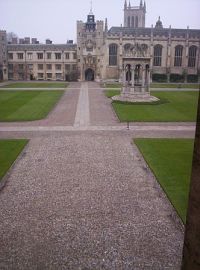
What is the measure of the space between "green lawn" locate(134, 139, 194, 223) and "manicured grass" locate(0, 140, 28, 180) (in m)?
6.92

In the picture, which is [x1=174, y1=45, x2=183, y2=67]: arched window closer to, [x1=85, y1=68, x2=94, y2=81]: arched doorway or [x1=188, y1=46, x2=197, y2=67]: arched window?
[x1=188, y1=46, x2=197, y2=67]: arched window

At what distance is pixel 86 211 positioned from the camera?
35.5 ft

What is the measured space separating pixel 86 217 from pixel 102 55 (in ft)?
216

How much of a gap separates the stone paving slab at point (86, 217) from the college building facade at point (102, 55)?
196 ft

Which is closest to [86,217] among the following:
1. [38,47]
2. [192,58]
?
[192,58]

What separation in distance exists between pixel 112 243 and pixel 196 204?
14.9 feet

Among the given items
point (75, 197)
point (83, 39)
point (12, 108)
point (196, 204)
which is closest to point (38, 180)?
point (75, 197)

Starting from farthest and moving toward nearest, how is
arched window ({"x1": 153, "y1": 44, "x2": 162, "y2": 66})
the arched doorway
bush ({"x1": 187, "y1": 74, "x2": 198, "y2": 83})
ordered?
the arched doorway < arched window ({"x1": 153, "y1": 44, "x2": 162, "y2": 66}) < bush ({"x1": 187, "y1": 74, "x2": 198, "y2": 83})

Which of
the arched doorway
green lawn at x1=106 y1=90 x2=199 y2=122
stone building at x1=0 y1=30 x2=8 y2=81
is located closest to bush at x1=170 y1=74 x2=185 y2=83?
the arched doorway

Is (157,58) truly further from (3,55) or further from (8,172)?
(8,172)

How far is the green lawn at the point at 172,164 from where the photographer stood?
12.0 m

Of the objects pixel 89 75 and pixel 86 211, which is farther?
pixel 89 75

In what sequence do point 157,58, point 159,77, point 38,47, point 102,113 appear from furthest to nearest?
point 38,47
point 157,58
point 159,77
point 102,113

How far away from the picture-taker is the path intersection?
8.36 m
